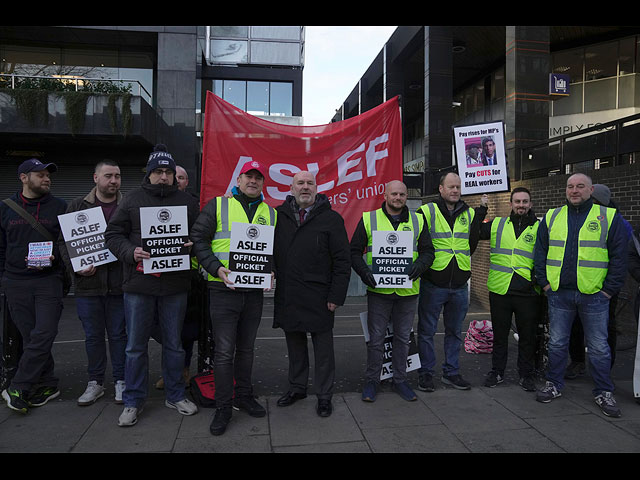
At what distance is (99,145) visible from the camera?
15.3 metres

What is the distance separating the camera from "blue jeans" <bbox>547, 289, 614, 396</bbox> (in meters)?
Result: 4.45

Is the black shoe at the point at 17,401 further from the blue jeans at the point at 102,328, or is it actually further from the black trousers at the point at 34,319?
the blue jeans at the point at 102,328

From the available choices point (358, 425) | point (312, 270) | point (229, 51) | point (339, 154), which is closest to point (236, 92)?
point (229, 51)

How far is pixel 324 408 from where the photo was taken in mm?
4215

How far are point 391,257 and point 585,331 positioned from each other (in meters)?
2.02

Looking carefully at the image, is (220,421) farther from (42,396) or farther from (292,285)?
(42,396)

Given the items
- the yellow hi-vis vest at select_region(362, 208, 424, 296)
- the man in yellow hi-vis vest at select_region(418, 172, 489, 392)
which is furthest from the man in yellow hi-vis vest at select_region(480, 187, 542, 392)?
the yellow hi-vis vest at select_region(362, 208, 424, 296)

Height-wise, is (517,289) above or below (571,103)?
below

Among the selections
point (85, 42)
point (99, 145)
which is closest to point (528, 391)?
point (99, 145)

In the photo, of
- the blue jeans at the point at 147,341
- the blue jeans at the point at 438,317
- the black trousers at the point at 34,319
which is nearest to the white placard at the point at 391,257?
the blue jeans at the point at 438,317

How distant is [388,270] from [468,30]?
48.3ft

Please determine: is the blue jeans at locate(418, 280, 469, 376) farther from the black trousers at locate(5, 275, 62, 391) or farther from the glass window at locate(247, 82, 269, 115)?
the glass window at locate(247, 82, 269, 115)

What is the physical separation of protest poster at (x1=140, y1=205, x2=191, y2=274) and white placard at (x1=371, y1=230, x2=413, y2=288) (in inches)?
70.5

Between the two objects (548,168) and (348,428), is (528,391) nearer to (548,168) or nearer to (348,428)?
(348,428)
